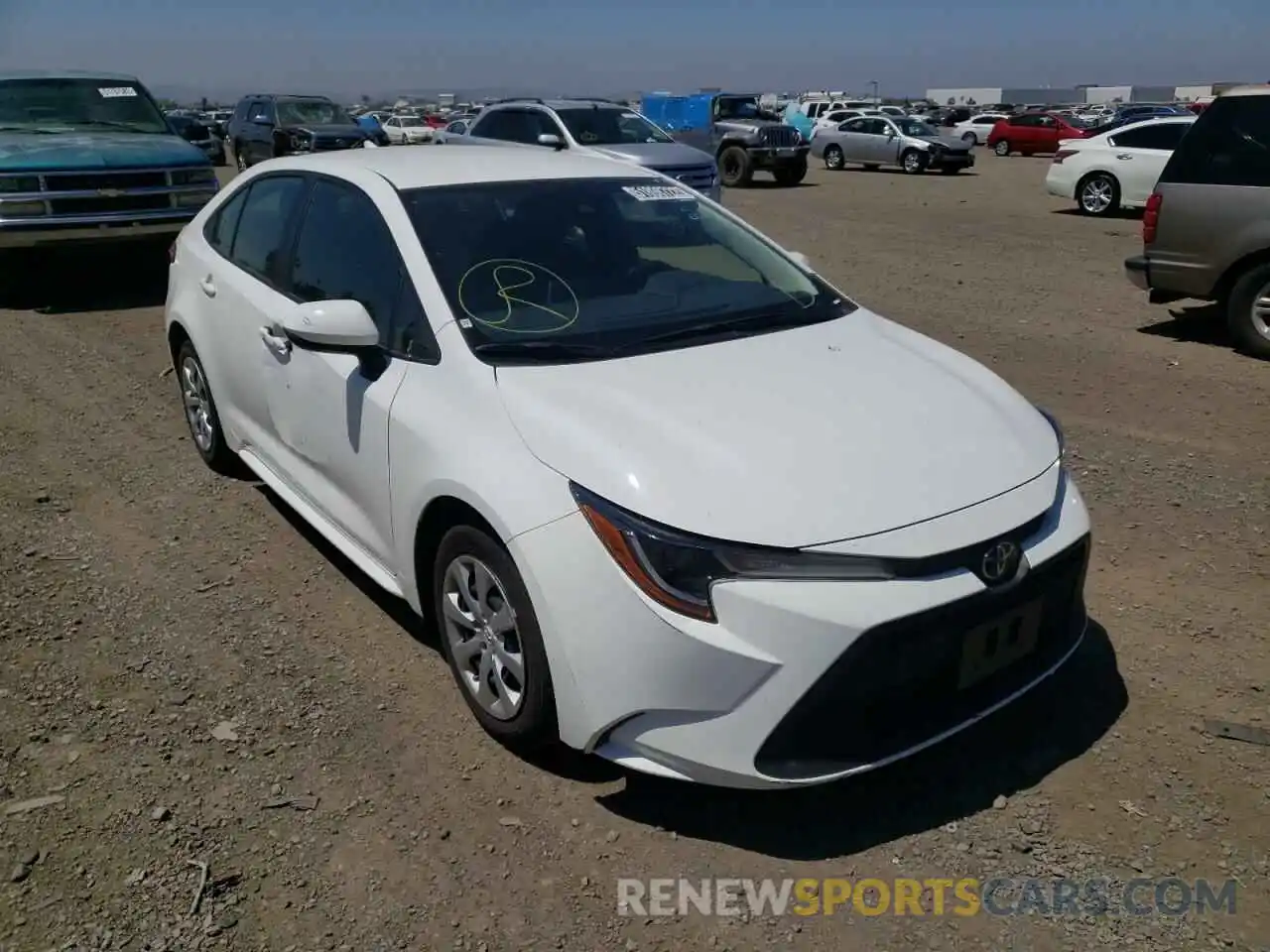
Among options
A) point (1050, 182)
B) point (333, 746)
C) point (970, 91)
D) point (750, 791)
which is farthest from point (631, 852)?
point (970, 91)

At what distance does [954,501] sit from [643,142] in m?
13.2

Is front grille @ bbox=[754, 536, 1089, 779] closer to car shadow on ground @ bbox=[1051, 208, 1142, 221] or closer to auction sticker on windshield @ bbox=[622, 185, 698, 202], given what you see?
auction sticker on windshield @ bbox=[622, 185, 698, 202]

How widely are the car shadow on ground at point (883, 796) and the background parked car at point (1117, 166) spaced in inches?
593

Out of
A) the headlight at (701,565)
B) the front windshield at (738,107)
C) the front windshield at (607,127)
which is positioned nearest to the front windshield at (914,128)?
the front windshield at (738,107)

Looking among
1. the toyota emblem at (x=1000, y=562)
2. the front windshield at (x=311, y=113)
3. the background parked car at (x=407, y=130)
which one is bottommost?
the background parked car at (x=407, y=130)

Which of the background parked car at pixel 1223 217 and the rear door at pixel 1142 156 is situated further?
the rear door at pixel 1142 156

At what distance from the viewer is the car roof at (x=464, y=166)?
395cm

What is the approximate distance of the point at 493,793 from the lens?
3104 mm

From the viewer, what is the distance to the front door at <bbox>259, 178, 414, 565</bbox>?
11.6 ft

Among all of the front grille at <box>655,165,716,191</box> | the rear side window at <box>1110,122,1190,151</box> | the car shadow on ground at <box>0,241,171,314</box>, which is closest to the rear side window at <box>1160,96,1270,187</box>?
the front grille at <box>655,165,716,191</box>

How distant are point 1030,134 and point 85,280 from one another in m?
34.3

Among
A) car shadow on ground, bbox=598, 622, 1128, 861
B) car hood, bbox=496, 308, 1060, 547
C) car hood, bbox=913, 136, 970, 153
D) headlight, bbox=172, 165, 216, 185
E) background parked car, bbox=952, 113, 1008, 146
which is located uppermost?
car hood, bbox=496, 308, 1060, 547

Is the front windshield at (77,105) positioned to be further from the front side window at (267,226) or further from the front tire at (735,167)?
the front tire at (735,167)

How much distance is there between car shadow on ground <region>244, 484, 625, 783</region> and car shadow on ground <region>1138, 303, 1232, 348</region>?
6594mm
